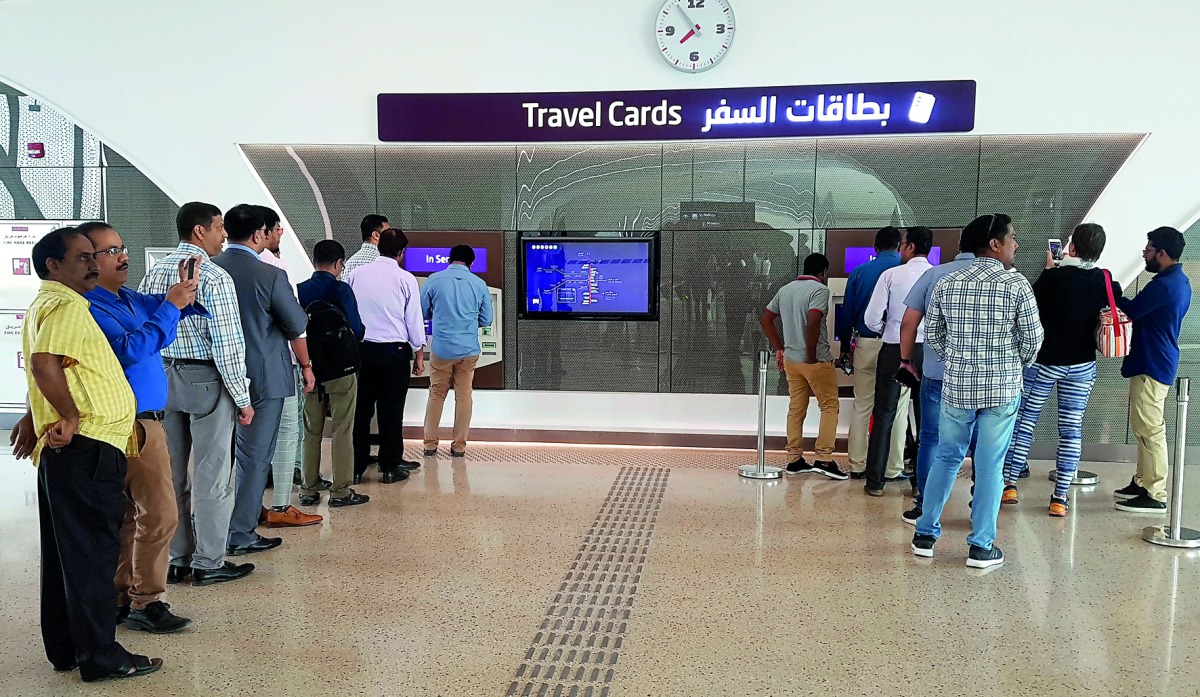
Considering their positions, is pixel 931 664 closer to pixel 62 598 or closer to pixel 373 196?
pixel 62 598

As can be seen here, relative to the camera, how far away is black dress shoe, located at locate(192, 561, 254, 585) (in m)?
3.65

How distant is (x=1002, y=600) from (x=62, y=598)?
3.68m

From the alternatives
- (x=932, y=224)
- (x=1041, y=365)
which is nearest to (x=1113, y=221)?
(x=932, y=224)

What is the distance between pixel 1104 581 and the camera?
3742 millimetres

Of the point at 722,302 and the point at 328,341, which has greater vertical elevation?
the point at 722,302

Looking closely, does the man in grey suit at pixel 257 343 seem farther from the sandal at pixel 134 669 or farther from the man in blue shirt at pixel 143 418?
the sandal at pixel 134 669

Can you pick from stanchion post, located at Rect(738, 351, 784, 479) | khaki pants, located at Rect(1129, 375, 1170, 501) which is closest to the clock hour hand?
stanchion post, located at Rect(738, 351, 784, 479)

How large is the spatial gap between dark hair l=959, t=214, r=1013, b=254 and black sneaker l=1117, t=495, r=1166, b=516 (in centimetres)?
223

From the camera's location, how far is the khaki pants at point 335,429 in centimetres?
488

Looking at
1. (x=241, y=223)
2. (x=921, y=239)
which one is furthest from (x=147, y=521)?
(x=921, y=239)

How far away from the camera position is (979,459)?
12.8 feet

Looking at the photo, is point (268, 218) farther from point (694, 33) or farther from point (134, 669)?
point (694, 33)

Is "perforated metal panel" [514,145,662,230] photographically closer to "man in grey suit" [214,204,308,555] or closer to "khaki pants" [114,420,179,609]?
"man in grey suit" [214,204,308,555]

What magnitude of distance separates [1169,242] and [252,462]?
207 inches
